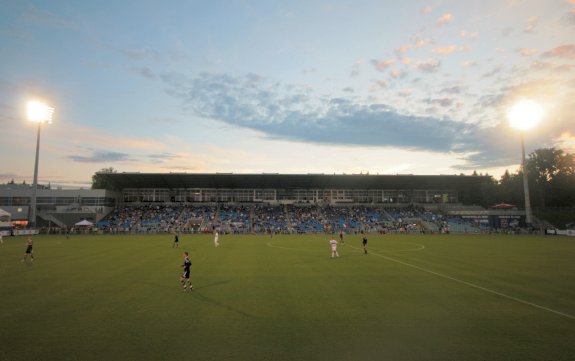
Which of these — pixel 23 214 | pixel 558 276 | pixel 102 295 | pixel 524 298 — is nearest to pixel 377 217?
pixel 558 276

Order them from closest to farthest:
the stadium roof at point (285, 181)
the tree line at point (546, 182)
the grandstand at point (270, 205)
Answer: the grandstand at point (270, 205) < the stadium roof at point (285, 181) < the tree line at point (546, 182)

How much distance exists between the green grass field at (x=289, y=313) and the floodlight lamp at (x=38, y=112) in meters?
41.4

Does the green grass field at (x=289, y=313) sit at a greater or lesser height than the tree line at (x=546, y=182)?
lesser

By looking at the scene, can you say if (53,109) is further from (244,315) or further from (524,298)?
(524,298)

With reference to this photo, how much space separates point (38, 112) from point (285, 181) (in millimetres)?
49216

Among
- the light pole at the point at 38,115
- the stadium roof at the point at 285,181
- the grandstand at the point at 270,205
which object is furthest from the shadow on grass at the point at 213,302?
the stadium roof at the point at 285,181

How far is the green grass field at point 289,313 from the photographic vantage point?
927cm

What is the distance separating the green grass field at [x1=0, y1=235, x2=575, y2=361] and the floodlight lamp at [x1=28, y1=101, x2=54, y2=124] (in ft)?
136

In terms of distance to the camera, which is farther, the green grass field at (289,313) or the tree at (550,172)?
the tree at (550,172)

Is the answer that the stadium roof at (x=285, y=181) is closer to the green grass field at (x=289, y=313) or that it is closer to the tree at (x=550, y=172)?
the tree at (x=550, y=172)

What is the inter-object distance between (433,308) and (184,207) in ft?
254

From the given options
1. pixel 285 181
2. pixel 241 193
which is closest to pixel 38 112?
pixel 241 193

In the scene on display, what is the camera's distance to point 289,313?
41.2ft

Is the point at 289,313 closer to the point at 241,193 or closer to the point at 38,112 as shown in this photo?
the point at 38,112
